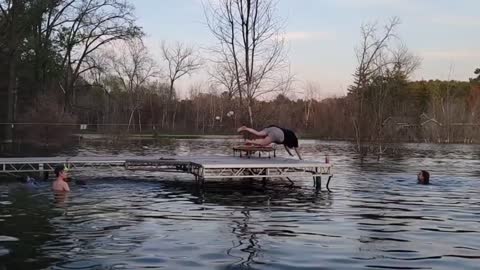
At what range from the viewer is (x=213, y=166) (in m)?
17.3

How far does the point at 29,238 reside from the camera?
10281 millimetres

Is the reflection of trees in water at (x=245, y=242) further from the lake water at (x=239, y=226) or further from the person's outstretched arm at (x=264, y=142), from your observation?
the person's outstretched arm at (x=264, y=142)

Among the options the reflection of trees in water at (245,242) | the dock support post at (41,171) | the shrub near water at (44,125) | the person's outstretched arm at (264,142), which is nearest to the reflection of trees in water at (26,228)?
the reflection of trees in water at (245,242)

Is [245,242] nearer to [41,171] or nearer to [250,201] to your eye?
[250,201]

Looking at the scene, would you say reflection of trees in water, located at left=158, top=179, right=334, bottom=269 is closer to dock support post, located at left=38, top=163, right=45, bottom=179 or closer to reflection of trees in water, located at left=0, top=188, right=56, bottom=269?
reflection of trees in water, located at left=0, top=188, right=56, bottom=269

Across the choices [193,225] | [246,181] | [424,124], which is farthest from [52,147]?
[424,124]

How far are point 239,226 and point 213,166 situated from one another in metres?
5.63

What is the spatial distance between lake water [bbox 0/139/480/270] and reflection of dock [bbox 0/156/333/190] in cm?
54

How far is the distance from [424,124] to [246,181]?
47.4 meters

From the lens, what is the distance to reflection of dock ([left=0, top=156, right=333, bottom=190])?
17.7 m

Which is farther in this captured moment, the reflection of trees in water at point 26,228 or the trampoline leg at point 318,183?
the trampoline leg at point 318,183

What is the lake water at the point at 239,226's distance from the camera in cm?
883

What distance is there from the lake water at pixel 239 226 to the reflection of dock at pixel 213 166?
1.78 feet

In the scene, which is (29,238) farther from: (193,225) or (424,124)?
(424,124)
